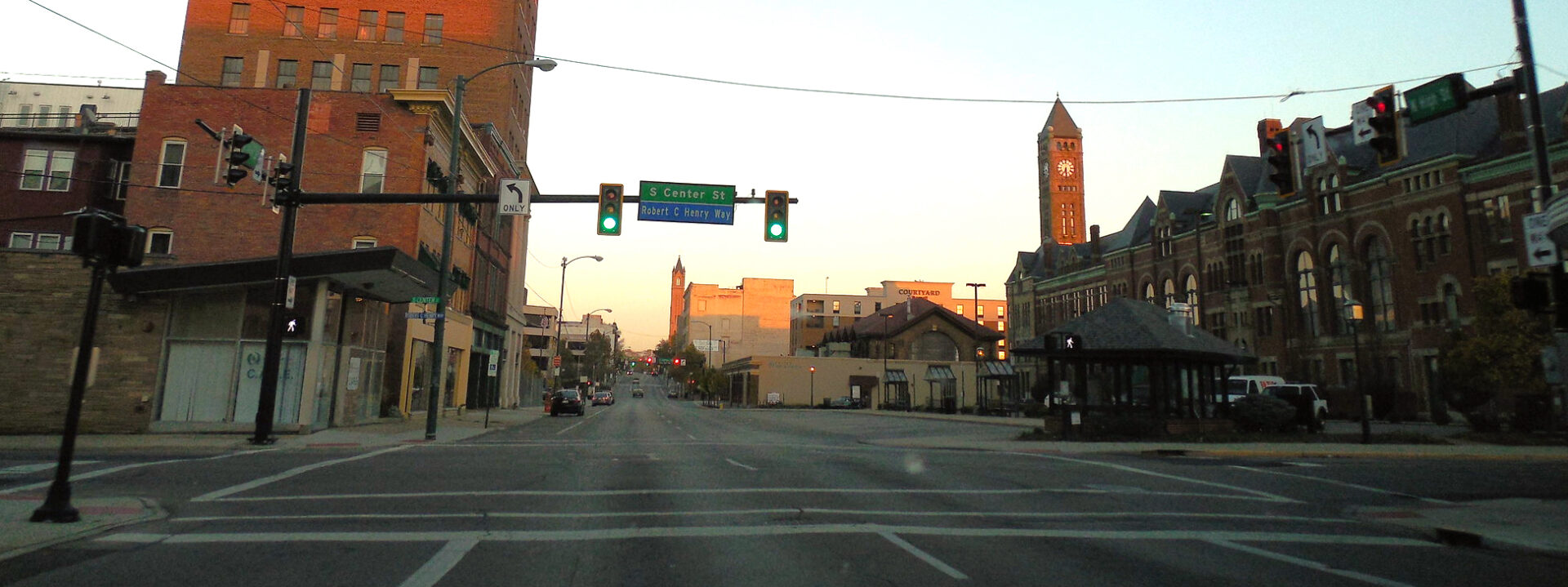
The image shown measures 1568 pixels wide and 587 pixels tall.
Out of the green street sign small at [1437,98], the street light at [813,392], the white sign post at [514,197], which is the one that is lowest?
the street light at [813,392]

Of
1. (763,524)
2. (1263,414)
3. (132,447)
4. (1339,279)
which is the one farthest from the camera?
(1339,279)

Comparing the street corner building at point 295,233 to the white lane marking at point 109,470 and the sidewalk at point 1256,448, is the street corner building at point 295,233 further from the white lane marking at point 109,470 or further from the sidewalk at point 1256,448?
the sidewalk at point 1256,448

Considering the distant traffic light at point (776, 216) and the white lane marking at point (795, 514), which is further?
the distant traffic light at point (776, 216)

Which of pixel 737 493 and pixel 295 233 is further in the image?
pixel 295 233

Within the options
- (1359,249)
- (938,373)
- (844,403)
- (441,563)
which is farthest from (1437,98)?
(844,403)

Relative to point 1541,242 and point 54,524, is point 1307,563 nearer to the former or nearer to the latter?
point 1541,242

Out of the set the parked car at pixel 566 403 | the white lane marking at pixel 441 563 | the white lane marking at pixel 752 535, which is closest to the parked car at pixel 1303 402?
the white lane marking at pixel 752 535

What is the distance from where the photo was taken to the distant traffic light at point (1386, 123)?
13664mm

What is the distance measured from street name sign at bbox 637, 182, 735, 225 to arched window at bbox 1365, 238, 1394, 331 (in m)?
46.6

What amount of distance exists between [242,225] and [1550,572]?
36.8 meters

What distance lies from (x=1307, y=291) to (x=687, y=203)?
168 ft

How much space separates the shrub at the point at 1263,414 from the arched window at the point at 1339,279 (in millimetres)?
30883

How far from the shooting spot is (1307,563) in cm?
788

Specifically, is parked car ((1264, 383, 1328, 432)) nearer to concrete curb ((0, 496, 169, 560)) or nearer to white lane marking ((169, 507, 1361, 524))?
white lane marking ((169, 507, 1361, 524))
